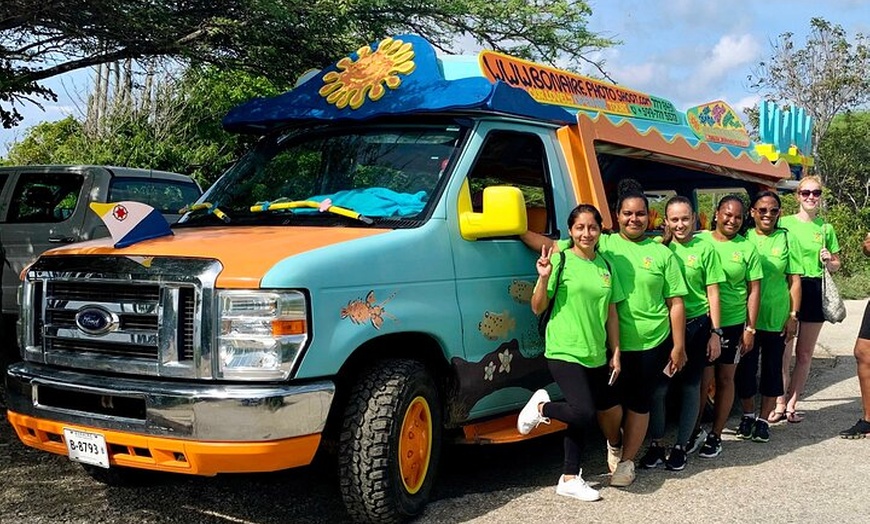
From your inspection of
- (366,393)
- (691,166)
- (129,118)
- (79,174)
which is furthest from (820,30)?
(366,393)

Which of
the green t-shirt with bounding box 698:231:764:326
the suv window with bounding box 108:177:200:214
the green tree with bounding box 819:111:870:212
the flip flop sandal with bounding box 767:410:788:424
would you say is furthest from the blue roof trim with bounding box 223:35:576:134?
the green tree with bounding box 819:111:870:212

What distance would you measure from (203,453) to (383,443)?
86 centimetres

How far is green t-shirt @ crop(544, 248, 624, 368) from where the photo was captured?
15.8 feet

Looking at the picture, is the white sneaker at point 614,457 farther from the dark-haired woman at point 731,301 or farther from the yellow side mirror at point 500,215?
the yellow side mirror at point 500,215

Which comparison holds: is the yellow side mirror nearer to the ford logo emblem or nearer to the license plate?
the ford logo emblem

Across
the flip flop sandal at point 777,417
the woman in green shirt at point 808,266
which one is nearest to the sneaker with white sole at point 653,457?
the woman in green shirt at point 808,266

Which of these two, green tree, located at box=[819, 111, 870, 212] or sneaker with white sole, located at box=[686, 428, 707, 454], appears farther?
green tree, located at box=[819, 111, 870, 212]

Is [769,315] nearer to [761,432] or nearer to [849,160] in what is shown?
[761,432]

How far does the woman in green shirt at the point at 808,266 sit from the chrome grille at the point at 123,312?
15.6 ft

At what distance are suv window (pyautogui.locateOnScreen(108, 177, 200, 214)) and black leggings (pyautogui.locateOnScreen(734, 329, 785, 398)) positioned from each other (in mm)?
5872

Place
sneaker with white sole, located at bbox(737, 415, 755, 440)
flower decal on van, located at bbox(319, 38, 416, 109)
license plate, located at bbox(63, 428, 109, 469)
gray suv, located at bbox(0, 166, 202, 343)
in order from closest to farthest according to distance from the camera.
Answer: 1. license plate, located at bbox(63, 428, 109, 469)
2. flower decal on van, located at bbox(319, 38, 416, 109)
3. sneaker with white sole, located at bbox(737, 415, 755, 440)
4. gray suv, located at bbox(0, 166, 202, 343)

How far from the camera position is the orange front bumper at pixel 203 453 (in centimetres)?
380

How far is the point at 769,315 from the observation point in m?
6.43

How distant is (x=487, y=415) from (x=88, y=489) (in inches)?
92.9
